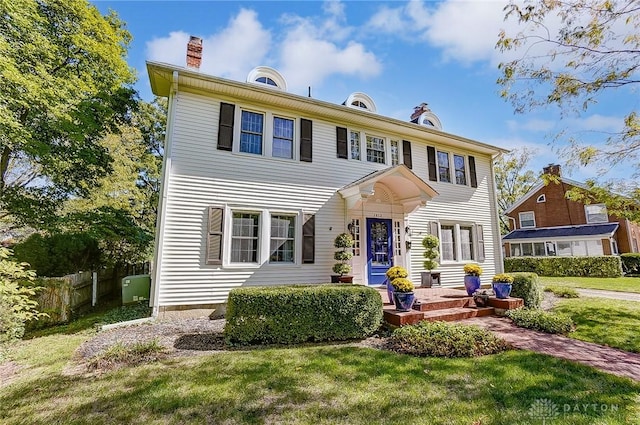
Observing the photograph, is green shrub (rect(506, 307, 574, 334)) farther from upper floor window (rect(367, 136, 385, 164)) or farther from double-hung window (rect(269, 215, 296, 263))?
upper floor window (rect(367, 136, 385, 164))

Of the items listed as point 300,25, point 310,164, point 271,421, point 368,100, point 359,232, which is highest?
point 300,25

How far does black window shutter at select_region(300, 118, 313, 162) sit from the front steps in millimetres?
4940

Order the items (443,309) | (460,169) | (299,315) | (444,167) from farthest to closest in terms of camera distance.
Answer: (460,169)
(444,167)
(443,309)
(299,315)

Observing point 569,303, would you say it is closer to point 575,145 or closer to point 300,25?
point 575,145

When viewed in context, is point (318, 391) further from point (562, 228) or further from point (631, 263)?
point (562, 228)

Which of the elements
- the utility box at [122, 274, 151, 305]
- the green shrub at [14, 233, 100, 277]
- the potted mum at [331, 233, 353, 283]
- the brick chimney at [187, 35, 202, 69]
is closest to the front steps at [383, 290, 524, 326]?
the potted mum at [331, 233, 353, 283]

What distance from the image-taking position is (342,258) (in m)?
8.27

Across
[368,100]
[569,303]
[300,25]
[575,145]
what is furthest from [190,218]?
[569,303]

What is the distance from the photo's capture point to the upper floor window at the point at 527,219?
25.3m

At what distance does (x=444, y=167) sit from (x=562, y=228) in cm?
1847

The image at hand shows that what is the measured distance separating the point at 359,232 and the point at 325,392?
249 inches

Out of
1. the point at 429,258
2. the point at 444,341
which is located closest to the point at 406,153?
the point at 429,258

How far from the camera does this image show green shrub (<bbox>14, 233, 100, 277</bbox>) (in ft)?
29.2

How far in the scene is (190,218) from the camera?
24.4ft
